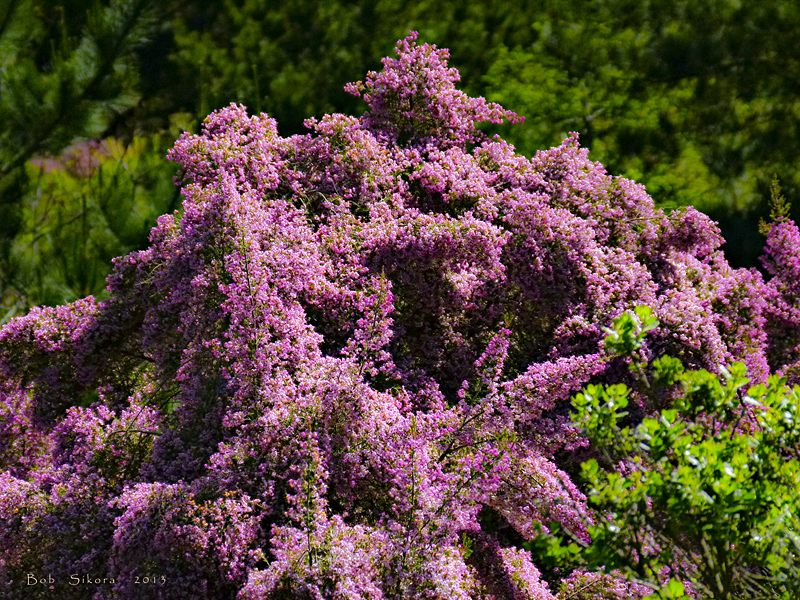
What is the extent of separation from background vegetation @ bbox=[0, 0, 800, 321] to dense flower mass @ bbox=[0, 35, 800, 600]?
4.27 meters

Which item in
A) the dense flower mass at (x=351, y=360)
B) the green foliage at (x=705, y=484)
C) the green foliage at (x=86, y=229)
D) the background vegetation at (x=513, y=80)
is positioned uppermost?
the background vegetation at (x=513, y=80)

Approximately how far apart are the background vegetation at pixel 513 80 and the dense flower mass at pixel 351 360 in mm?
4267

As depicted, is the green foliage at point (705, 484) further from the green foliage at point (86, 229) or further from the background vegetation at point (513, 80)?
the background vegetation at point (513, 80)

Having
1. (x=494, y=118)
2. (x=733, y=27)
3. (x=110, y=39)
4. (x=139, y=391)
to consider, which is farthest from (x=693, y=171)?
(x=139, y=391)

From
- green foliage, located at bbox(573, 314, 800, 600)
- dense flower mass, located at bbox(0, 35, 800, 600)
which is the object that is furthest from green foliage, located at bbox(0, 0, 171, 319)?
green foliage, located at bbox(573, 314, 800, 600)

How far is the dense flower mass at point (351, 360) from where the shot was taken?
4828mm

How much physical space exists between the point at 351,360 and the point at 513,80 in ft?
31.2

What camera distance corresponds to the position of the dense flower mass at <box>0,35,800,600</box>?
4828 millimetres

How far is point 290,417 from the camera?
16.3 feet

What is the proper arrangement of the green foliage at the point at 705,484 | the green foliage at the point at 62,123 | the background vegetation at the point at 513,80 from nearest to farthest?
the green foliage at the point at 705,484 → the green foliage at the point at 62,123 → the background vegetation at the point at 513,80

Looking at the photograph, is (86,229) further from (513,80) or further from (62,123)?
(513,80)

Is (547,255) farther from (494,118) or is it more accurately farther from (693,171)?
(693,171)

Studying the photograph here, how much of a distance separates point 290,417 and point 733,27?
12679 millimetres

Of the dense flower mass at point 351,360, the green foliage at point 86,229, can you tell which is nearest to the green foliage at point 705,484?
the dense flower mass at point 351,360
